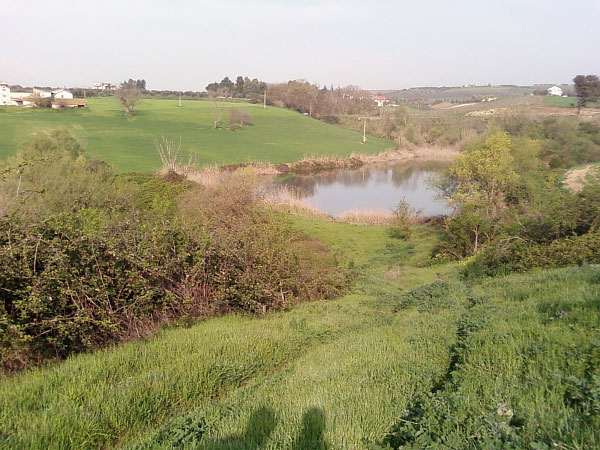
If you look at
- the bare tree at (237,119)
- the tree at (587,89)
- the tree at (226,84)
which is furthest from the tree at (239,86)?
the tree at (587,89)

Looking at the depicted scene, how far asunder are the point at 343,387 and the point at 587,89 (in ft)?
329

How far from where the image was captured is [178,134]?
A: 71.4m

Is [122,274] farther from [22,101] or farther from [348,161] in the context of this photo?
[22,101]

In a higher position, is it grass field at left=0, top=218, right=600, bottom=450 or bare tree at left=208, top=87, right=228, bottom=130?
bare tree at left=208, top=87, right=228, bottom=130

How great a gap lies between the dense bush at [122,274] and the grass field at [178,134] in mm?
39039

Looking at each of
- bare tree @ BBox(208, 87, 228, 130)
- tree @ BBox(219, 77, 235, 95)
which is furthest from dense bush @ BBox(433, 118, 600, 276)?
tree @ BBox(219, 77, 235, 95)

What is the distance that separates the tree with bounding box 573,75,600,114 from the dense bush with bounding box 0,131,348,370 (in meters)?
93.5

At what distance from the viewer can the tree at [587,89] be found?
8275cm

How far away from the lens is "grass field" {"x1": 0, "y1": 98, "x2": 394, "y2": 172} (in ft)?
184

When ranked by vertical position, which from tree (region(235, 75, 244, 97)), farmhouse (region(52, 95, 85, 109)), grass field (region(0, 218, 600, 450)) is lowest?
grass field (region(0, 218, 600, 450))

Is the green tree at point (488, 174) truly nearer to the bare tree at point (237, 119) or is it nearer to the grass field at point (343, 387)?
the grass field at point (343, 387)

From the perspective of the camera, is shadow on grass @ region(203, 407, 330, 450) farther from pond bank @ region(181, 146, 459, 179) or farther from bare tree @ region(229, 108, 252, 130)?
bare tree @ region(229, 108, 252, 130)

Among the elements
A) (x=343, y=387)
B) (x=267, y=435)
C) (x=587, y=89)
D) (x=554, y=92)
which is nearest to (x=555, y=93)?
(x=554, y=92)

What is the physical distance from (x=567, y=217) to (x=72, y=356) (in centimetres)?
1397
